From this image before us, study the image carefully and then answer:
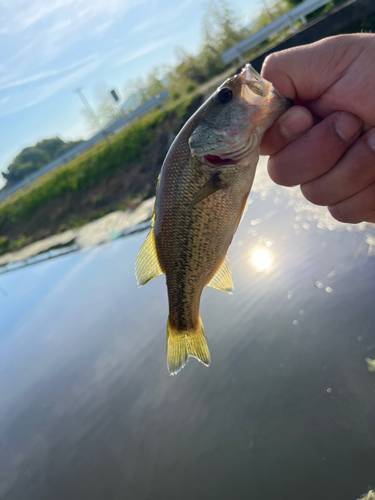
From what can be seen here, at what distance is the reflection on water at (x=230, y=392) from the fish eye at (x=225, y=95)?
2554mm

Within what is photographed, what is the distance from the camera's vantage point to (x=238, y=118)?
1.77 metres

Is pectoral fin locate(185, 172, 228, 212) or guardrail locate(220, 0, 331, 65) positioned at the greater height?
guardrail locate(220, 0, 331, 65)

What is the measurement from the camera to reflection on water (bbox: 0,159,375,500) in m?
2.70

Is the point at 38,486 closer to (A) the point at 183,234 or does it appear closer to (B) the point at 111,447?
(B) the point at 111,447

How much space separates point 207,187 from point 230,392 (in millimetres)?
2420

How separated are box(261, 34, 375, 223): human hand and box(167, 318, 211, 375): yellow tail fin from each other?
1.29 metres

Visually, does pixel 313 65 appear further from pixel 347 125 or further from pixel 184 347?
pixel 184 347

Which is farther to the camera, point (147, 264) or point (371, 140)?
point (147, 264)

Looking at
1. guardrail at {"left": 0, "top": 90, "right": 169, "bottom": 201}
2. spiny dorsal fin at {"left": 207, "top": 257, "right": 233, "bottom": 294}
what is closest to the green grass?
guardrail at {"left": 0, "top": 90, "right": 169, "bottom": 201}

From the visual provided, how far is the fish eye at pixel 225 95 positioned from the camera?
1.79 m

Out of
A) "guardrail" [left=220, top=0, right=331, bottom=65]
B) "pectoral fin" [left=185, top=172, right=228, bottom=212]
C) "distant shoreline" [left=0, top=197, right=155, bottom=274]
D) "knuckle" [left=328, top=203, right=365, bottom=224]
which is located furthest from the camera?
"guardrail" [left=220, top=0, right=331, bottom=65]

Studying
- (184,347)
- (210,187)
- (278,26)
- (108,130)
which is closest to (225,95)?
(210,187)

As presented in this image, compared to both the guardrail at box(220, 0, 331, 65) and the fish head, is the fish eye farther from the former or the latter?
the guardrail at box(220, 0, 331, 65)

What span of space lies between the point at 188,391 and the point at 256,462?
1.11 metres
